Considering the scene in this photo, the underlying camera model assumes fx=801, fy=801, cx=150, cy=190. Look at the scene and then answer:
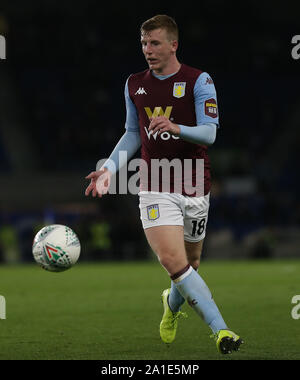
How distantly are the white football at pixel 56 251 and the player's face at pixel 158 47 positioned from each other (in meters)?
1.43

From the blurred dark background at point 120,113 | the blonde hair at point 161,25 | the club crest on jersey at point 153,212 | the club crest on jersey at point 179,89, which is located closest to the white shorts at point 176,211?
the club crest on jersey at point 153,212

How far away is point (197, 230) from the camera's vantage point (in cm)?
589

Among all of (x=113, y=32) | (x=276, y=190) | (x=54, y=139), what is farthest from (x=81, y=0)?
(x=276, y=190)

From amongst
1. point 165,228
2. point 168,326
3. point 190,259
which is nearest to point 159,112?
point 165,228

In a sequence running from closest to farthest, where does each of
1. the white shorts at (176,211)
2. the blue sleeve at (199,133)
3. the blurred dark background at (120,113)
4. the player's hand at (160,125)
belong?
the player's hand at (160,125) < the blue sleeve at (199,133) < the white shorts at (176,211) < the blurred dark background at (120,113)

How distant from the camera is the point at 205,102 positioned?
18.4ft

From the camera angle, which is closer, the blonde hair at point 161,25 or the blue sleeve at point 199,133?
the blue sleeve at point 199,133

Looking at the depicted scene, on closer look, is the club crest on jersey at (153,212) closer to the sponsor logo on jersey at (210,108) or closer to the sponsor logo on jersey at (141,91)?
A: the sponsor logo on jersey at (210,108)

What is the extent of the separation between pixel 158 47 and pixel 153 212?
→ 1169 millimetres

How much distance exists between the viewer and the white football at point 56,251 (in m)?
5.89

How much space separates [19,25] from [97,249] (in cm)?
1073

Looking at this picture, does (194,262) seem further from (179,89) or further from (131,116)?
(179,89)

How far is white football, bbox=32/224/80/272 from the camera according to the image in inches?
232

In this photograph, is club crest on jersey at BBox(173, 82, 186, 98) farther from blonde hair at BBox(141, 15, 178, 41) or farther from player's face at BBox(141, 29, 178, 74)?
blonde hair at BBox(141, 15, 178, 41)
